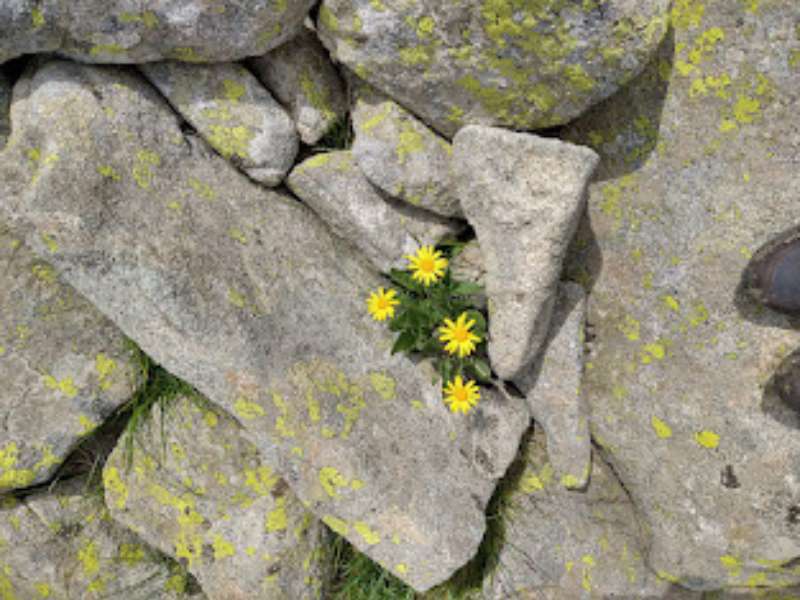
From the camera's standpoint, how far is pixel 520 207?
3689 millimetres

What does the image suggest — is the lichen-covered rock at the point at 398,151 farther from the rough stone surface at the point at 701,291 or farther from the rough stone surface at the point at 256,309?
the rough stone surface at the point at 701,291

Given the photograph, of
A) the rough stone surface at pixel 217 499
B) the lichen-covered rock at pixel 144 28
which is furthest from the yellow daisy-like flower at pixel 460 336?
the lichen-covered rock at pixel 144 28

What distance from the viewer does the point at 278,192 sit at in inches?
166

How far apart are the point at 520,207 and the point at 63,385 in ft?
10.3

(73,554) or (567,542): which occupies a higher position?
(567,542)

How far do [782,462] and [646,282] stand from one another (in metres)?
1.36

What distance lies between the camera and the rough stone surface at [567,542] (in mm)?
4543

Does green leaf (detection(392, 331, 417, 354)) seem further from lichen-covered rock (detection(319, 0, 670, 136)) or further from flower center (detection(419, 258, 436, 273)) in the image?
lichen-covered rock (detection(319, 0, 670, 136))

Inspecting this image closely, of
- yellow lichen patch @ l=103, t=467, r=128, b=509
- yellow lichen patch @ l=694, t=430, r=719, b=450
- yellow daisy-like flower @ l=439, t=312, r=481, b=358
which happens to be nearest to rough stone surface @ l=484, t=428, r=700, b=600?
yellow lichen patch @ l=694, t=430, r=719, b=450

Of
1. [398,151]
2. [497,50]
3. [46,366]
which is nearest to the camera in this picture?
[497,50]

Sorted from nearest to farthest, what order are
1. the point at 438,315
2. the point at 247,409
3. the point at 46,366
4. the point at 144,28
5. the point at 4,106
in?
the point at 144,28 < the point at 4,106 < the point at 247,409 < the point at 438,315 < the point at 46,366

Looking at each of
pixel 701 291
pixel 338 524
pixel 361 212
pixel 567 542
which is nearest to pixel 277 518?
pixel 338 524

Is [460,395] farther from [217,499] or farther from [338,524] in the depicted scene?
[217,499]

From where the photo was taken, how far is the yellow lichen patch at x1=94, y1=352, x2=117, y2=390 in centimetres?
425
